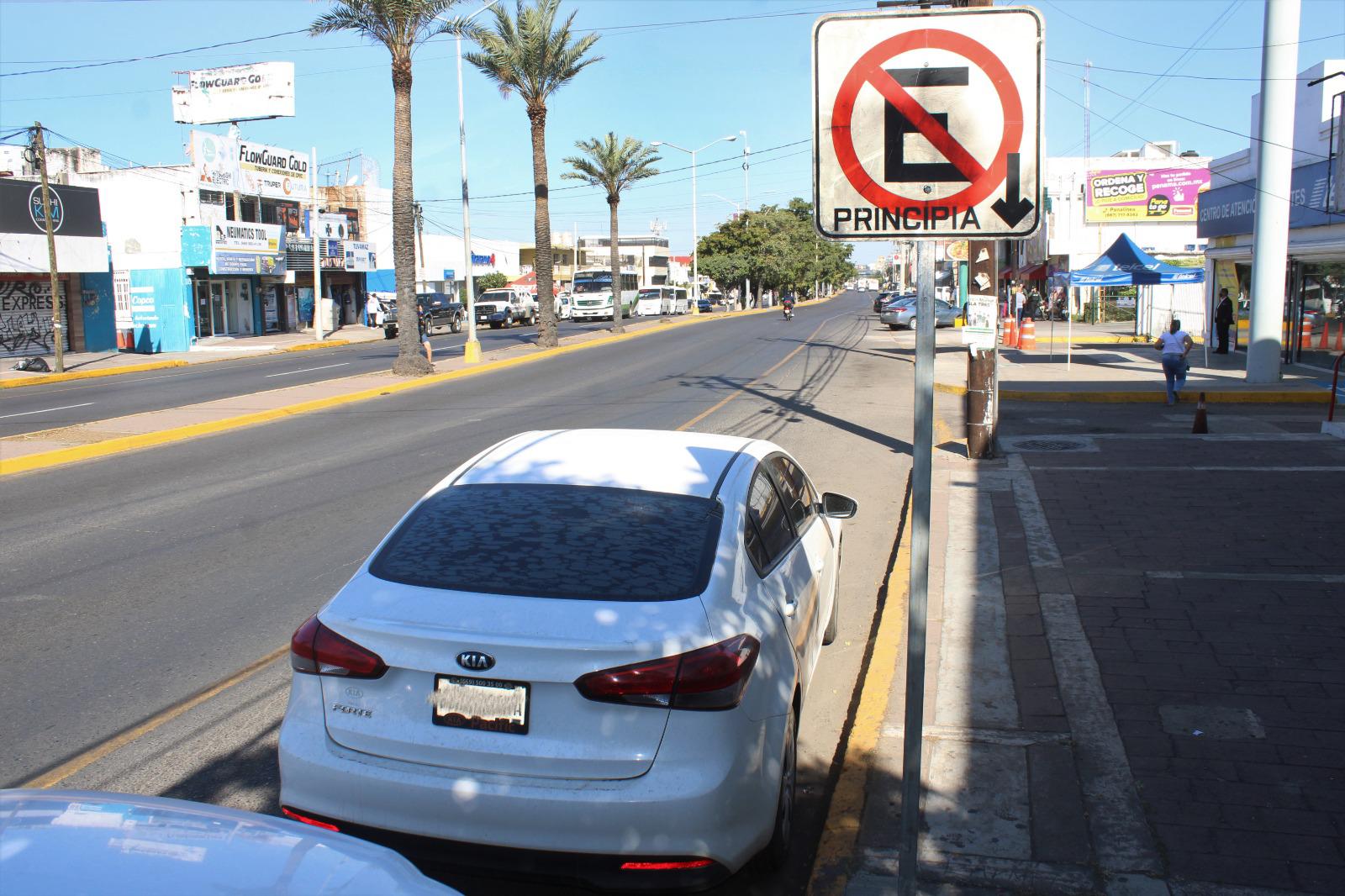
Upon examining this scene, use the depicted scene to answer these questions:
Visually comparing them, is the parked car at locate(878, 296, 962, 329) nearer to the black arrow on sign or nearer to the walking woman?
the walking woman

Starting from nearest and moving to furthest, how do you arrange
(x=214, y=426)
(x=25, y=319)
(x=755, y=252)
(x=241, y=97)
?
(x=214, y=426) < (x=25, y=319) < (x=241, y=97) < (x=755, y=252)

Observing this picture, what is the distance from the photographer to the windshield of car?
61.5 m

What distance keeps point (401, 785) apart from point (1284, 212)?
20626mm

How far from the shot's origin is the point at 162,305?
41875mm

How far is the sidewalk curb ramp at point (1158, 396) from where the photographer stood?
1848 centimetres

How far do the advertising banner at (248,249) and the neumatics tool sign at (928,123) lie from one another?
44527 millimetres

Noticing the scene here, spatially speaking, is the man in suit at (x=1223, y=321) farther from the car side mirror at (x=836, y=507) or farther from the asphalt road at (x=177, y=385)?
→ the car side mirror at (x=836, y=507)

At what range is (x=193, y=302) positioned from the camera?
146ft

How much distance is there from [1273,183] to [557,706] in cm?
2022

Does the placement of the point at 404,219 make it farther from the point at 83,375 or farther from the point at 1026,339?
the point at 1026,339

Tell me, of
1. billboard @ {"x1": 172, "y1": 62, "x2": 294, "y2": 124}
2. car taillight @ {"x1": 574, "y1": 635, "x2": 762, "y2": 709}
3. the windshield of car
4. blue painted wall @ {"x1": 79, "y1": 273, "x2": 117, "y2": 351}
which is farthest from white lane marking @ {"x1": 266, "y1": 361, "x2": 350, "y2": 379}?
the windshield of car

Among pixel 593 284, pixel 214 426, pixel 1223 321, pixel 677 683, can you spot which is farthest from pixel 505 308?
pixel 677 683

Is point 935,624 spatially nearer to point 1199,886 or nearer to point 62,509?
point 1199,886

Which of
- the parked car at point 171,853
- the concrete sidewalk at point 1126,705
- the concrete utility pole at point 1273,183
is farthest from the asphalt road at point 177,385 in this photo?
the concrete utility pole at point 1273,183
